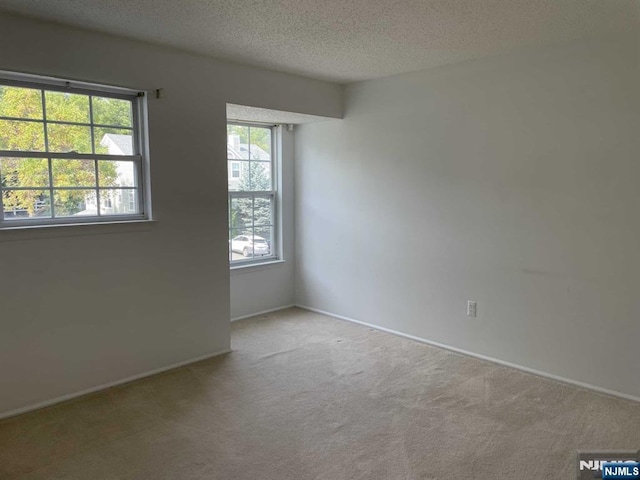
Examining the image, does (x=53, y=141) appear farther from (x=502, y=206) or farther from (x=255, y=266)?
(x=502, y=206)

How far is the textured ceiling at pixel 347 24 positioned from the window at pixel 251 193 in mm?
1325

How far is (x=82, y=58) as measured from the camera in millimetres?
3014

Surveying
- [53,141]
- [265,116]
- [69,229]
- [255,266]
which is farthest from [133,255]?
[265,116]

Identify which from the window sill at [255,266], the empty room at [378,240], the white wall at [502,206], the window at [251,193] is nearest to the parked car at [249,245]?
the window at [251,193]

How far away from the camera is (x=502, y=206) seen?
11.8 feet

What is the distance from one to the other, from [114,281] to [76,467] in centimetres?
128

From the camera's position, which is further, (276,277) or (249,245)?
(276,277)

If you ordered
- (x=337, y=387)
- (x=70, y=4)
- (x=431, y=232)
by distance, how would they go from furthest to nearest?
(x=431, y=232), (x=337, y=387), (x=70, y=4)

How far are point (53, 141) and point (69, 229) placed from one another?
0.57 m

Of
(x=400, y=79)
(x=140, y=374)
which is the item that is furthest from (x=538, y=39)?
(x=140, y=374)

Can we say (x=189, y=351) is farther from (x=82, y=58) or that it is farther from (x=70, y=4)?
(x=70, y=4)

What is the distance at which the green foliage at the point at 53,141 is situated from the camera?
287 cm

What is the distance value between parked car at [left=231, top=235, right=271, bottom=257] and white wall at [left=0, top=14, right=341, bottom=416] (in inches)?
40.1

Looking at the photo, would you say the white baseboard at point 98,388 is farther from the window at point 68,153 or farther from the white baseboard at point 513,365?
the white baseboard at point 513,365
